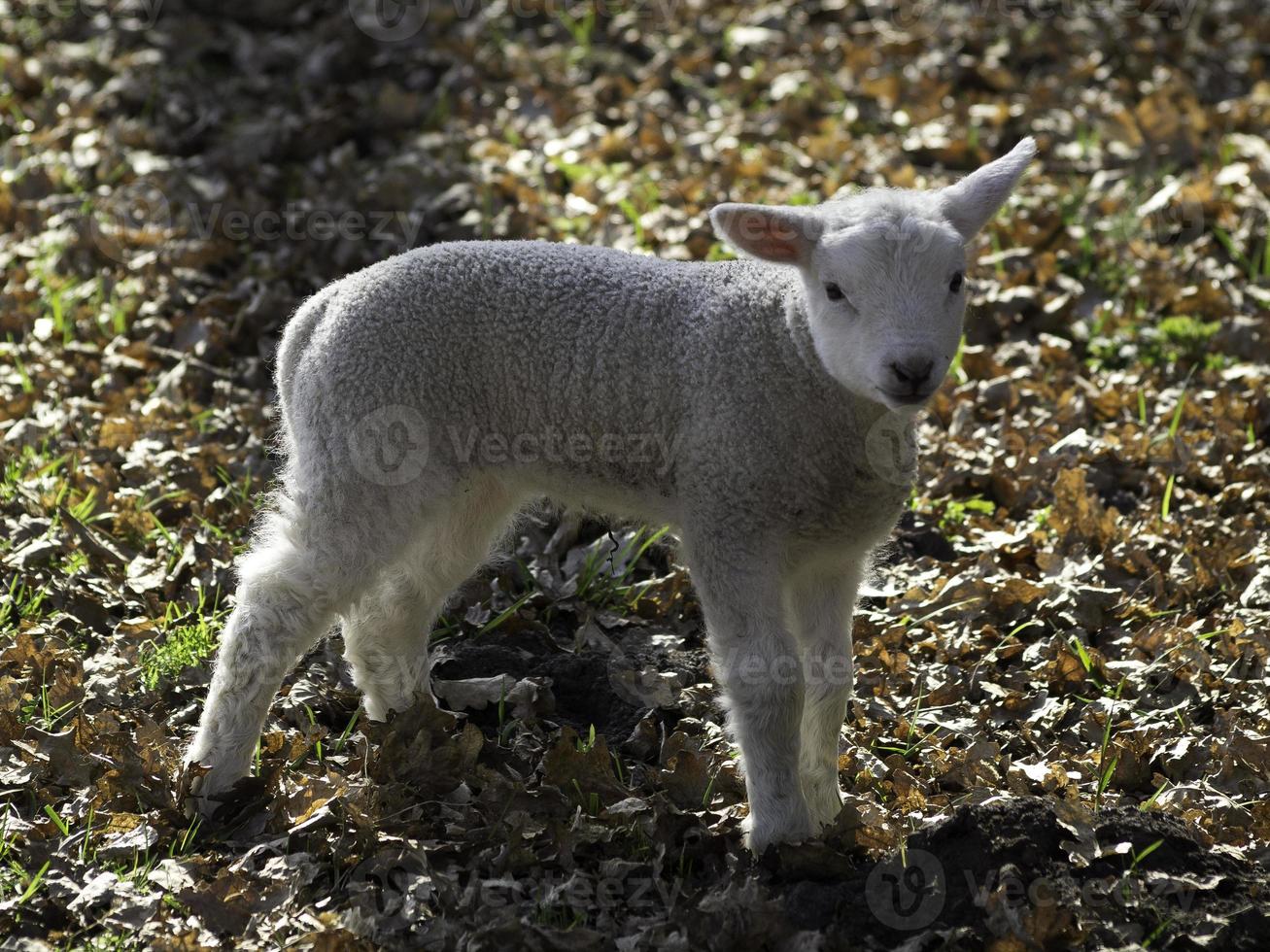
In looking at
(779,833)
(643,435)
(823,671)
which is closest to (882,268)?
(643,435)

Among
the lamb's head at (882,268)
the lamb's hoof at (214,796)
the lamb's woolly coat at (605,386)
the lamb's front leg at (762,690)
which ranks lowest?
the lamb's hoof at (214,796)

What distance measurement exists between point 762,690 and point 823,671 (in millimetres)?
363

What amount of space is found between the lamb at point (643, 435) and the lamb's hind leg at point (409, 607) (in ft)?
0.46

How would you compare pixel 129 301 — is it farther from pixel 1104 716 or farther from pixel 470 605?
pixel 1104 716

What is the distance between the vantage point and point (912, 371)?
11.6 ft

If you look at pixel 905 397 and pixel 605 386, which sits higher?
pixel 905 397

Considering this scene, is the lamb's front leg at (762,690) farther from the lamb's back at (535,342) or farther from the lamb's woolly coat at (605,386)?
the lamb's back at (535,342)

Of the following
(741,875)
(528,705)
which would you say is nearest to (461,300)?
(528,705)

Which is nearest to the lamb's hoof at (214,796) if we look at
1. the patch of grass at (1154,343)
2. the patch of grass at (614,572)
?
the patch of grass at (614,572)

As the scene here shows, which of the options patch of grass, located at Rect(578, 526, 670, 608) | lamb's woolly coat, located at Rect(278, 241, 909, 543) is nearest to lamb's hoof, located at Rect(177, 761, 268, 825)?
lamb's woolly coat, located at Rect(278, 241, 909, 543)

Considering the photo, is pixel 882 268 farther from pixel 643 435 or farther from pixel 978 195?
pixel 643 435

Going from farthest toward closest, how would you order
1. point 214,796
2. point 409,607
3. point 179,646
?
point 179,646 < point 409,607 < point 214,796

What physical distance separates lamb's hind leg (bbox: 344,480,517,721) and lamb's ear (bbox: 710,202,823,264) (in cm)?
121

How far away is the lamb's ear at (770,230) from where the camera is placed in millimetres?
3787
